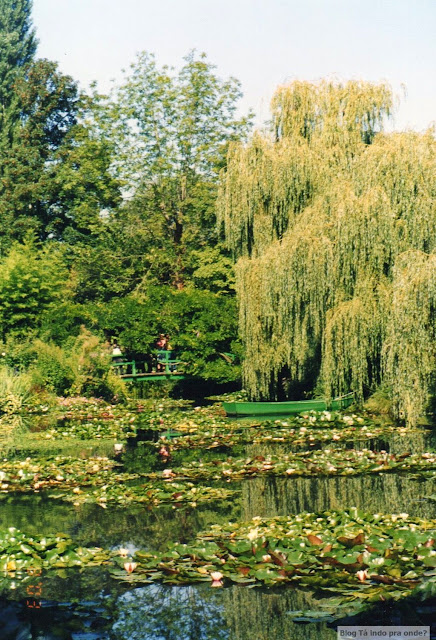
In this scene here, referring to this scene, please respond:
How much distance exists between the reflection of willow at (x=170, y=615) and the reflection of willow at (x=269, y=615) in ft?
0.37

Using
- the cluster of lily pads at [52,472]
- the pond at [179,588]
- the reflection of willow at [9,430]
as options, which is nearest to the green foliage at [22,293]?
the reflection of willow at [9,430]

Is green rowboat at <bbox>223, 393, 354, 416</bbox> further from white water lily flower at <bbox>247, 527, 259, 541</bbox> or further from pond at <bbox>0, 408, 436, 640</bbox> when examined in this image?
white water lily flower at <bbox>247, 527, 259, 541</bbox>

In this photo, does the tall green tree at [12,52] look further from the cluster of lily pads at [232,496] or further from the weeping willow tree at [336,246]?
the cluster of lily pads at [232,496]

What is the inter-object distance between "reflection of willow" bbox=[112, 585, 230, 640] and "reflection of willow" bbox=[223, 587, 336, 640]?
11 centimetres

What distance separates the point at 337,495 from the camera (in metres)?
11.6

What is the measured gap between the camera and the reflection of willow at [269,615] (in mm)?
6590

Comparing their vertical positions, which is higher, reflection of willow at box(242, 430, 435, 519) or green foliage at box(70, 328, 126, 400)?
green foliage at box(70, 328, 126, 400)

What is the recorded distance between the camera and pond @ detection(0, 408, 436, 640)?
6660 millimetres

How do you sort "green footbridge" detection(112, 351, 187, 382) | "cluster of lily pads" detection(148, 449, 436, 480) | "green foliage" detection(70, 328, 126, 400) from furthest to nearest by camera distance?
1. "green footbridge" detection(112, 351, 187, 382)
2. "green foliage" detection(70, 328, 126, 400)
3. "cluster of lily pads" detection(148, 449, 436, 480)

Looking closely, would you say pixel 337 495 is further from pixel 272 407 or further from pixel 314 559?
pixel 272 407

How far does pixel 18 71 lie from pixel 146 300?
69.8ft

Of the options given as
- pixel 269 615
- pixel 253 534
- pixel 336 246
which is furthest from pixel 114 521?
pixel 336 246

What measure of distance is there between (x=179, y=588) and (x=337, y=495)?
4.23 meters

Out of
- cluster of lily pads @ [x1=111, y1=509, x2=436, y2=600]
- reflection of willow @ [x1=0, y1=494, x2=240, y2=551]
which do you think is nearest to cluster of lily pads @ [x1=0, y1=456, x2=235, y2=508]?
reflection of willow @ [x1=0, y1=494, x2=240, y2=551]
